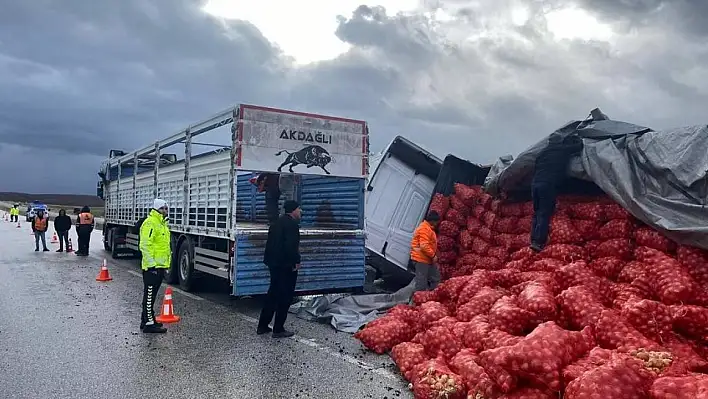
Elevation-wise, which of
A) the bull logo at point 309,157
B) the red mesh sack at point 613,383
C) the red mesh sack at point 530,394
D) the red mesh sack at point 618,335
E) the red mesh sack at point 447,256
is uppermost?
the bull logo at point 309,157

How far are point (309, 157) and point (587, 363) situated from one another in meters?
5.64

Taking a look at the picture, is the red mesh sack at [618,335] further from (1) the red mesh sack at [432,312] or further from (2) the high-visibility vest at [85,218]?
(2) the high-visibility vest at [85,218]

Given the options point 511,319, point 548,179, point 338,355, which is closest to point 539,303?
point 511,319

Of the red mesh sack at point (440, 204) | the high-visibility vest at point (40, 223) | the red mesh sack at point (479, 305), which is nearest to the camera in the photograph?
the red mesh sack at point (479, 305)

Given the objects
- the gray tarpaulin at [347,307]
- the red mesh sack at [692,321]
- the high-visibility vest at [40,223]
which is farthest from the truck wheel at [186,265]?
the high-visibility vest at [40,223]

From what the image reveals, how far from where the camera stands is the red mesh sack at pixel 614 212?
7.04m

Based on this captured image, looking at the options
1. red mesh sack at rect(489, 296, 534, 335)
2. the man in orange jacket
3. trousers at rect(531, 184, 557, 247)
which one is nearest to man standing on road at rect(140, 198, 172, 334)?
the man in orange jacket

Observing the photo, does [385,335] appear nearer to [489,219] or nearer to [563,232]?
[563,232]

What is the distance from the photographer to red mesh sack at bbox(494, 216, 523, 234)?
347 inches

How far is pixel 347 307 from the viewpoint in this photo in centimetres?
858

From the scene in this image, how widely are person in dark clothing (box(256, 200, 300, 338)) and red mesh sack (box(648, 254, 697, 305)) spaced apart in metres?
4.00

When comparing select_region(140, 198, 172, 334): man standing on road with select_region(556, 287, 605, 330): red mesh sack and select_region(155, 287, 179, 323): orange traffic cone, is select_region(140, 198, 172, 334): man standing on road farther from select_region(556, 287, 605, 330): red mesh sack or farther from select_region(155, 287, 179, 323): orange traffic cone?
select_region(556, 287, 605, 330): red mesh sack

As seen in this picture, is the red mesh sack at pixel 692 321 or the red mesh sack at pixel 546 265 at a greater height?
the red mesh sack at pixel 546 265

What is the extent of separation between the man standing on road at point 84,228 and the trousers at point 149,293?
1171 centimetres
